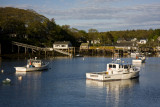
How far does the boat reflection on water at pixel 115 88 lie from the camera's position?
31.7 metres

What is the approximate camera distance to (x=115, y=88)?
124 ft

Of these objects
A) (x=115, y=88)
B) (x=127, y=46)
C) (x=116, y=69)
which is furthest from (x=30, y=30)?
(x=115, y=88)

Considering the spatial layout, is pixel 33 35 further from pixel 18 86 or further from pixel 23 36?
pixel 18 86

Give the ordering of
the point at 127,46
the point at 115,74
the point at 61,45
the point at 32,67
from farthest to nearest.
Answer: the point at 127,46, the point at 61,45, the point at 32,67, the point at 115,74

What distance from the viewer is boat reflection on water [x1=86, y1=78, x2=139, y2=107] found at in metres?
31.7

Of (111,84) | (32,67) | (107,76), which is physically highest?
(32,67)

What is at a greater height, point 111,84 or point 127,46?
point 127,46

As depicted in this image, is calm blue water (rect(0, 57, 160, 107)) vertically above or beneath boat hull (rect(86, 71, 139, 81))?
beneath

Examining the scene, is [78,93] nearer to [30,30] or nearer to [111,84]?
[111,84]

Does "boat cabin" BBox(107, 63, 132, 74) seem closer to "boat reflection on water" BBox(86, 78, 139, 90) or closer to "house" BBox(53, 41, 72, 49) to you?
"boat reflection on water" BBox(86, 78, 139, 90)

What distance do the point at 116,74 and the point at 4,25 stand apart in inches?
3295

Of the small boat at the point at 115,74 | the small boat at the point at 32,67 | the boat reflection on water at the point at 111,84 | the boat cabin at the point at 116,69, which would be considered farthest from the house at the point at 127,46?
the boat reflection on water at the point at 111,84

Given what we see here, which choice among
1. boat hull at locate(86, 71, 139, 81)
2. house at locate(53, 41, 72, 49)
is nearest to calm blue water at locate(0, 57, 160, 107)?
boat hull at locate(86, 71, 139, 81)

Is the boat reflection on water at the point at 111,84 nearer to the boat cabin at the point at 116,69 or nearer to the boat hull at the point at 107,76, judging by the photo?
the boat hull at the point at 107,76
